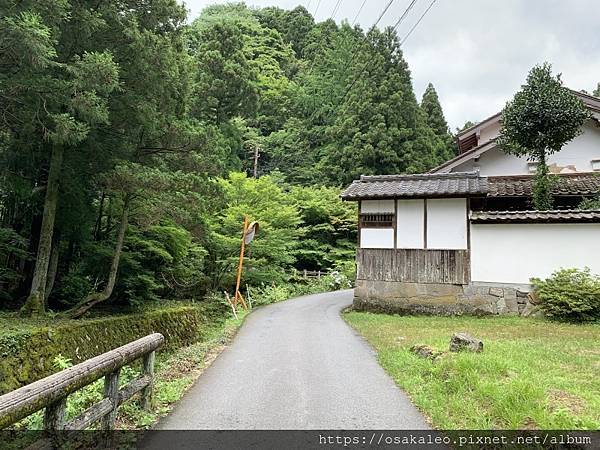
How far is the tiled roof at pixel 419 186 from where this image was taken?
12.6 metres

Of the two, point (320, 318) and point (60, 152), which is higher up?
point (60, 152)

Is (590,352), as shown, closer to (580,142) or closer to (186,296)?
(580,142)

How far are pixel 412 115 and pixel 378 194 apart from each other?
1790 cm

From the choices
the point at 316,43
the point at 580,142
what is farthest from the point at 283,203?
the point at 316,43

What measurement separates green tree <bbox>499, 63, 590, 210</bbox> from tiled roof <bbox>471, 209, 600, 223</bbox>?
5.12 feet

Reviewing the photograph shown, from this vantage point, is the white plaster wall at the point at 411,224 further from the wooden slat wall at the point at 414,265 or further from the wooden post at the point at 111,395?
the wooden post at the point at 111,395

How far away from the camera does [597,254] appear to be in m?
11.1

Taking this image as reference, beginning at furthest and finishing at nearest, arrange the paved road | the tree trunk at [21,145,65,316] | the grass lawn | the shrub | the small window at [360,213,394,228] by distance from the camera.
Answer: the small window at [360,213,394,228]
the shrub
the tree trunk at [21,145,65,316]
the paved road
the grass lawn

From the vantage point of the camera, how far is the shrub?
10.5m

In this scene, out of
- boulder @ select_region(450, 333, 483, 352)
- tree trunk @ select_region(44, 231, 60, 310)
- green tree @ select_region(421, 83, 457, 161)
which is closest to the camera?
boulder @ select_region(450, 333, 483, 352)

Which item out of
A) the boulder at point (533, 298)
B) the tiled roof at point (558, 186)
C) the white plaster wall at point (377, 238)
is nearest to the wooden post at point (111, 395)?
the white plaster wall at point (377, 238)

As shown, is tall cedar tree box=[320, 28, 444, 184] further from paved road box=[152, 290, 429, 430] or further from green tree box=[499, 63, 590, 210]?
paved road box=[152, 290, 429, 430]

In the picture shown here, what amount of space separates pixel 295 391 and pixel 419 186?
33.2ft

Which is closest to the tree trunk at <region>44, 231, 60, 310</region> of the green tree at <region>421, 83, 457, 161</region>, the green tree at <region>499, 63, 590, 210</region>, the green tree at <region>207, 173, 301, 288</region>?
the green tree at <region>207, 173, 301, 288</region>
